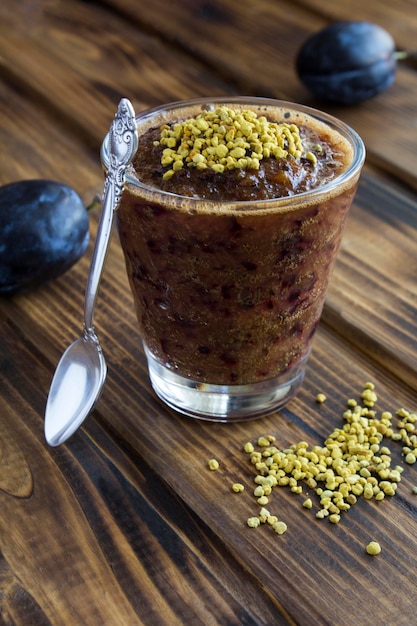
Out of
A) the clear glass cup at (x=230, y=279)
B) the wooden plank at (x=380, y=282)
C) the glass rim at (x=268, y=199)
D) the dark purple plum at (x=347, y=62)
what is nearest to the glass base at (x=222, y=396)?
the clear glass cup at (x=230, y=279)

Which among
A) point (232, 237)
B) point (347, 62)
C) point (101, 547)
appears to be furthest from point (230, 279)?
point (347, 62)

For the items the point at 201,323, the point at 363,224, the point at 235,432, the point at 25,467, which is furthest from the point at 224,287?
the point at 363,224

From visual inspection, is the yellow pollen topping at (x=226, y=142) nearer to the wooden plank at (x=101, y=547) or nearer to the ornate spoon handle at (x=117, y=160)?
the ornate spoon handle at (x=117, y=160)

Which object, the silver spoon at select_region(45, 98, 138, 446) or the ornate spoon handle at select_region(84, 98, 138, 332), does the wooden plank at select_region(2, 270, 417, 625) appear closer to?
the silver spoon at select_region(45, 98, 138, 446)

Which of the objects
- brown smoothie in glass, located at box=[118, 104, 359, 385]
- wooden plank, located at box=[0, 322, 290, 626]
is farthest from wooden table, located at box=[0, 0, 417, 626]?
brown smoothie in glass, located at box=[118, 104, 359, 385]

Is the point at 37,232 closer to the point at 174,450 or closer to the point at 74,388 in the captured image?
the point at 74,388

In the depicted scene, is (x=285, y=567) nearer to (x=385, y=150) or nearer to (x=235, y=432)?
(x=235, y=432)
